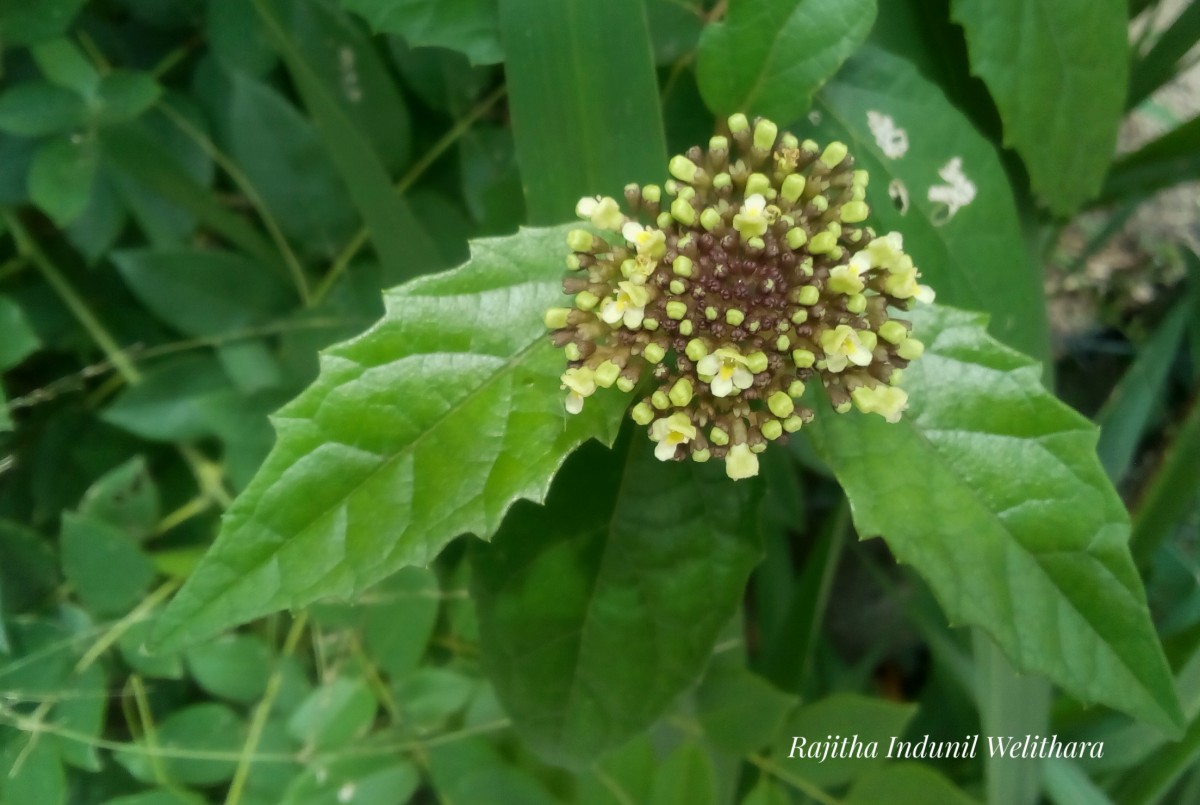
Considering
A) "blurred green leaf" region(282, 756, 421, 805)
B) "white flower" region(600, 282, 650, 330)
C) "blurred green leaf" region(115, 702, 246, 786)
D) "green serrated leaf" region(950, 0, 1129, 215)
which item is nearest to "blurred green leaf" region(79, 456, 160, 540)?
"blurred green leaf" region(115, 702, 246, 786)

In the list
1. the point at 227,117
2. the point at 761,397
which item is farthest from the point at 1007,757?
the point at 227,117

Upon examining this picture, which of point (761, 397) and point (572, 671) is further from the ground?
point (761, 397)

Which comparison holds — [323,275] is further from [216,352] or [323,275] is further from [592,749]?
[592,749]

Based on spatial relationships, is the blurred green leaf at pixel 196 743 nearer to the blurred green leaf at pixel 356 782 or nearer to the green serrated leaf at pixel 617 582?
the blurred green leaf at pixel 356 782

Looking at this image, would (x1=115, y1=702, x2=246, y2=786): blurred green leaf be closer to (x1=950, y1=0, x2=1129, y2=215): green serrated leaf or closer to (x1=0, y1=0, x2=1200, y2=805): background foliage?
(x1=0, y1=0, x2=1200, y2=805): background foliage

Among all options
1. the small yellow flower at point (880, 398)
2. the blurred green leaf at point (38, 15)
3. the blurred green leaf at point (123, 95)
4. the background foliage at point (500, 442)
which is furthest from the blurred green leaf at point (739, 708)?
the blurred green leaf at point (38, 15)

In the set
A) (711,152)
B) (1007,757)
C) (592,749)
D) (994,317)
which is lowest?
(1007,757)
